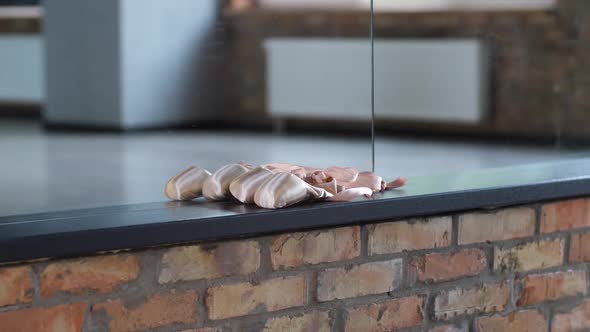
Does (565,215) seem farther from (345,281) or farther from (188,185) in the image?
(188,185)

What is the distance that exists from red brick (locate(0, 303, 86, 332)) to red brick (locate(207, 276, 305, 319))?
0.82ft

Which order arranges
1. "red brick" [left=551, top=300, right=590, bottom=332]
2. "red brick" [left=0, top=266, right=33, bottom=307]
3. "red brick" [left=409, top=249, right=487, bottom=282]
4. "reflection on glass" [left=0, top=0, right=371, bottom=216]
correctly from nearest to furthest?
"red brick" [left=0, top=266, right=33, bottom=307] < "red brick" [left=409, top=249, right=487, bottom=282] < "reflection on glass" [left=0, top=0, right=371, bottom=216] < "red brick" [left=551, top=300, right=590, bottom=332]

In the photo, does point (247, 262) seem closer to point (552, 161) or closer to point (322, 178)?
point (322, 178)

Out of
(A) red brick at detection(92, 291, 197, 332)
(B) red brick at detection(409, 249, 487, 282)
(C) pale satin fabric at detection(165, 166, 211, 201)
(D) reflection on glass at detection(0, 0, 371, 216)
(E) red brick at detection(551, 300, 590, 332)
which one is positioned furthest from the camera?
(E) red brick at detection(551, 300, 590, 332)

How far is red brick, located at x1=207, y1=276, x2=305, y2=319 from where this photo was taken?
1.88 meters

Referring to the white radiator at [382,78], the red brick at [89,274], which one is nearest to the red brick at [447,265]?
the red brick at [89,274]

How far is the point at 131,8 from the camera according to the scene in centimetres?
218

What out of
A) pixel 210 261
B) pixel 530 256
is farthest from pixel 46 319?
pixel 530 256

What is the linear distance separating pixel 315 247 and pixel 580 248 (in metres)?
0.74

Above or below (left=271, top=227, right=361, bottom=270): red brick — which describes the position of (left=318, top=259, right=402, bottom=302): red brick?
below

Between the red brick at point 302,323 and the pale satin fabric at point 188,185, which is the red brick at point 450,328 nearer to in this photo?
the red brick at point 302,323

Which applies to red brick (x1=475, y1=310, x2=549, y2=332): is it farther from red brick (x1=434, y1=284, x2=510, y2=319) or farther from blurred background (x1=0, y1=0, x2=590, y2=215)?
blurred background (x1=0, y1=0, x2=590, y2=215)

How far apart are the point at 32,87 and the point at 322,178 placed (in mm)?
1469

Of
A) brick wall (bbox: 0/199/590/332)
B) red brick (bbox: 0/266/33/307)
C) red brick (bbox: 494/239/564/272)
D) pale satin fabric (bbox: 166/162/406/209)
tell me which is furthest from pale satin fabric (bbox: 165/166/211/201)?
red brick (bbox: 494/239/564/272)
